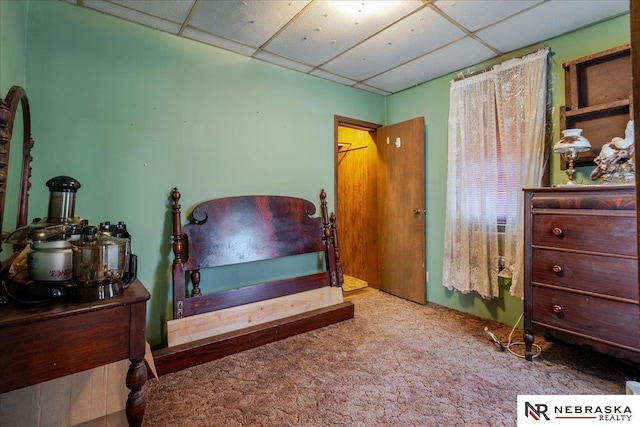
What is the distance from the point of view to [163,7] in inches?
76.4

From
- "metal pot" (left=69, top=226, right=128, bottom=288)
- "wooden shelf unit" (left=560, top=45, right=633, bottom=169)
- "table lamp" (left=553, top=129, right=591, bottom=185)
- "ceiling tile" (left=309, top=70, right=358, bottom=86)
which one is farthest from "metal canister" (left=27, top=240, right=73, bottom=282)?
"wooden shelf unit" (left=560, top=45, right=633, bottom=169)

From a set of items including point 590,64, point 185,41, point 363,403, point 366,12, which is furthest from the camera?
point 185,41

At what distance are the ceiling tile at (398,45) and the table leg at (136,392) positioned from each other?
2.55m

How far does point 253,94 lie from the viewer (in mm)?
2660

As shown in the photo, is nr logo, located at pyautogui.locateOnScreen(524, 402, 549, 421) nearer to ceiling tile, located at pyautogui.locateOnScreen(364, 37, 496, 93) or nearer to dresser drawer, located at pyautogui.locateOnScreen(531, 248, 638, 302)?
dresser drawer, located at pyautogui.locateOnScreen(531, 248, 638, 302)

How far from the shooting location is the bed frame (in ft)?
6.97

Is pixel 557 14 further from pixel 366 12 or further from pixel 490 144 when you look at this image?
pixel 366 12

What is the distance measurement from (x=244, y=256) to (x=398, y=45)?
218cm

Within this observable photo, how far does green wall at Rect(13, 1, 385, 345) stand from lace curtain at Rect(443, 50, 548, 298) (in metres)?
1.58

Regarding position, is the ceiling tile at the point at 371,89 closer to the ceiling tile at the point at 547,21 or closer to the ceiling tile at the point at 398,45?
the ceiling tile at the point at 398,45

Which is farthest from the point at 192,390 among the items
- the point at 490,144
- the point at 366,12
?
the point at 490,144

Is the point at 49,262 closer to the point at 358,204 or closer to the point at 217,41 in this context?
the point at 217,41

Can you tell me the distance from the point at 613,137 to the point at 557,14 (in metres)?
0.94

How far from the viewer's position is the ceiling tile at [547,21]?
1.92 meters
